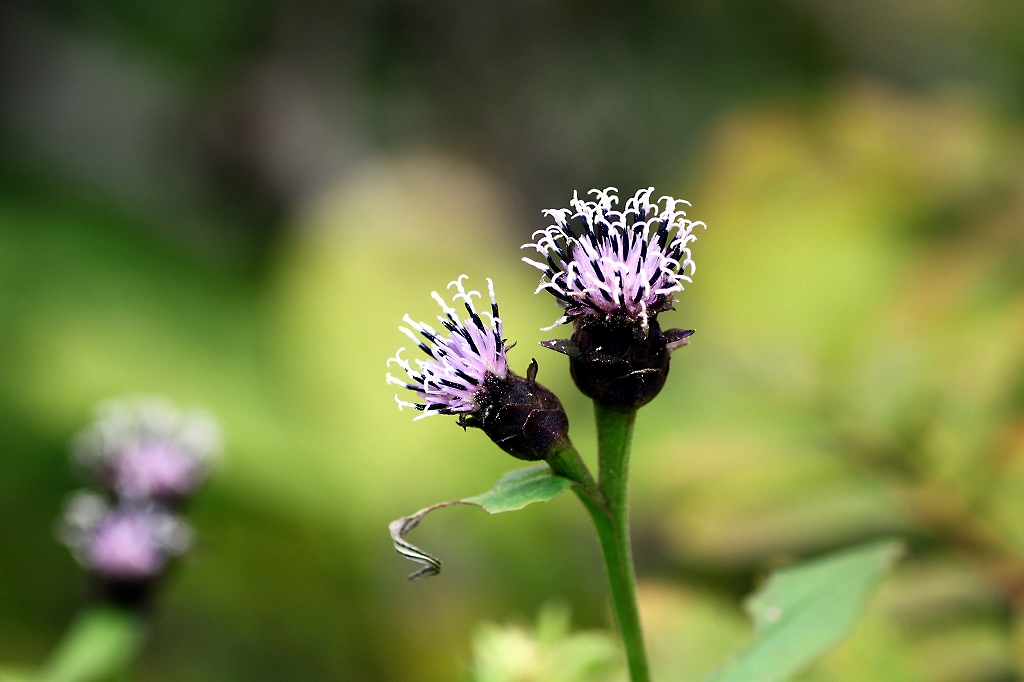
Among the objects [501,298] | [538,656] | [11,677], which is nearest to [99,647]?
[11,677]

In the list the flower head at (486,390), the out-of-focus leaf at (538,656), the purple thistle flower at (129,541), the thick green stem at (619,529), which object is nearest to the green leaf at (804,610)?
the thick green stem at (619,529)

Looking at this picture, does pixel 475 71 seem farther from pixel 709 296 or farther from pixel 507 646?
pixel 507 646

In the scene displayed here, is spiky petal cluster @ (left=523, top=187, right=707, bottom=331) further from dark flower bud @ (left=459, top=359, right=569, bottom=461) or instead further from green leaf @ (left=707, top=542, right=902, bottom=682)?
green leaf @ (left=707, top=542, right=902, bottom=682)

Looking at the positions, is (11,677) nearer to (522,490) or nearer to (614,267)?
(522,490)

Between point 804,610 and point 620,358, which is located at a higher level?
point 620,358

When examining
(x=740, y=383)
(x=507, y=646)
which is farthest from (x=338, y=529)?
(x=507, y=646)

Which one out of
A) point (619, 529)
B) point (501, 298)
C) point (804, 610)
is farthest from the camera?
point (501, 298)
